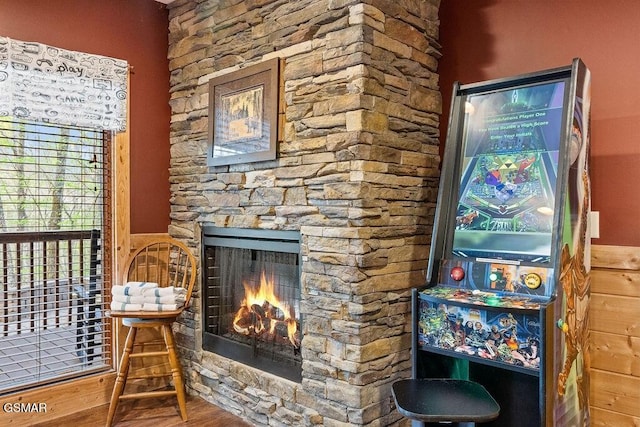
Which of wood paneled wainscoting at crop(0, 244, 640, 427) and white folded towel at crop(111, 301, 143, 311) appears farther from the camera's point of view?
white folded towel at crop(111, 301, 143, 311)

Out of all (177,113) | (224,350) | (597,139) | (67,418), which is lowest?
(67,418)

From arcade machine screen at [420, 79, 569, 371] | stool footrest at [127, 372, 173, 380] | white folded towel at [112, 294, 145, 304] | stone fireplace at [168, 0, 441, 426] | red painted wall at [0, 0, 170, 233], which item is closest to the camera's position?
arcade machine screen at [420, 79, 569, 371]

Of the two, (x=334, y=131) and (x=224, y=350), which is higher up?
(x=334, y=131)

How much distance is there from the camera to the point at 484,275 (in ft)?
6.51

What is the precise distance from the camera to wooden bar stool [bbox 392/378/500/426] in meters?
1.71

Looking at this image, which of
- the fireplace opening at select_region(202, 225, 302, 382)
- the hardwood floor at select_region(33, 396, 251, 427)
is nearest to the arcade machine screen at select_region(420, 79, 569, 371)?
the fireplace opening at select_region(202, 225, 302, 382)

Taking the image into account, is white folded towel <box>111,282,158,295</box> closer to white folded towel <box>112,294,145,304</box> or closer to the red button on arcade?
white folded towel <box>112,294,145,304</box>

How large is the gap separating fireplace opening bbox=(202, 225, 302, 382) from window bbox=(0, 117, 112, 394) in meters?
0.71

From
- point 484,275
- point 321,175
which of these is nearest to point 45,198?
point 321,175

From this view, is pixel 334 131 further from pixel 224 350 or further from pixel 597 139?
pixel 224 350

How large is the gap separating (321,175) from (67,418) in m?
2.15

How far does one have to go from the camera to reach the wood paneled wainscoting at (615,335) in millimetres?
2109

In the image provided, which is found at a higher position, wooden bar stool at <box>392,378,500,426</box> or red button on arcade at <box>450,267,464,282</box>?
red button on arcade at <box>450,267,464,282</box>

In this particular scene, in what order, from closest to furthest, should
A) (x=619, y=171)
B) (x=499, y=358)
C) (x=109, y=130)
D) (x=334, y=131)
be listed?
(x=499, y=358) → (x=619, y=171) → (x=334, y=131) → (x=109, y=130)
